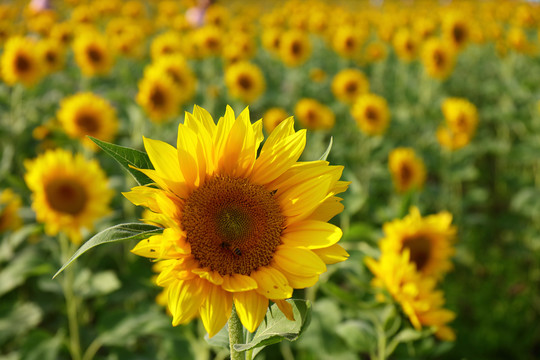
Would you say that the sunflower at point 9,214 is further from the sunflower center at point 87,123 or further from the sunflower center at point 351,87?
the sunflower center at point 351,87

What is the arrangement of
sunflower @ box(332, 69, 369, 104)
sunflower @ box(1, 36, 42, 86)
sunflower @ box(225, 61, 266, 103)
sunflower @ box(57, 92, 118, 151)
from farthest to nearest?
1. sunflower @ box(332, 69, 369, 104)
2. sunflower @ box(225, 61, 266, 103)
3. sunflower @ box(1, 36, 42, 86)
4. sunflower @ box(57, 92, 118, 151)

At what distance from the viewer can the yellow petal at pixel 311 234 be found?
3.06ft

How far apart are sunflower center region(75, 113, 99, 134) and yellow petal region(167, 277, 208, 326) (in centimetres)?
255

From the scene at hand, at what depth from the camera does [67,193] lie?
2445 mm

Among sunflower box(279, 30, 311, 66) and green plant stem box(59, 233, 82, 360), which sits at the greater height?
sunflower box(279, 30, 311, 66)

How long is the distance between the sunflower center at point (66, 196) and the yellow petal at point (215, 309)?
170cm

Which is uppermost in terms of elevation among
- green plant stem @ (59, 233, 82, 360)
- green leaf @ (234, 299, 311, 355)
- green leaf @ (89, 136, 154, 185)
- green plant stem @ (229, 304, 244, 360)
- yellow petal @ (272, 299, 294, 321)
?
green leaf @ (89, 136, 154, 185)

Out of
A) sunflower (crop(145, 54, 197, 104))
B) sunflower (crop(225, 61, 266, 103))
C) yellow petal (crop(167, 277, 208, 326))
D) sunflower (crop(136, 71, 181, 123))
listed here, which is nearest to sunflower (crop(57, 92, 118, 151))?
sunflower (crop(136, 71, 181, 123))

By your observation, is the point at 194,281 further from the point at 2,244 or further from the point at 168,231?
the point at 2,244

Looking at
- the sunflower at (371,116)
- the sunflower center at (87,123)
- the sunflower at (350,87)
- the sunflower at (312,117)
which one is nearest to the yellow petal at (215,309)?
the sunflower center at (87,123)

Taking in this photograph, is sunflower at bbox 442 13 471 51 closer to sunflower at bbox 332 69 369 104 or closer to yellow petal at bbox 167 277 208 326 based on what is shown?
sunflower at bbox 332 69 369 104

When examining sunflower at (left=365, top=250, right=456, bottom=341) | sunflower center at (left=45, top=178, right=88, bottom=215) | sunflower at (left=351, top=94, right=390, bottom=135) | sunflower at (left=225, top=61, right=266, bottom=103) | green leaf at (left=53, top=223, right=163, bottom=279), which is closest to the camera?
green leaf at (left=53, top=223, right=163, bottom=279)

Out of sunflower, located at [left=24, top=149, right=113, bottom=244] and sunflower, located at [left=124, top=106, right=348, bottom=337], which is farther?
sunflower, located at [left=24, top=149, right=113, bottom=244]

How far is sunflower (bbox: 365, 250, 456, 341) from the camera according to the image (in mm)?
1621
